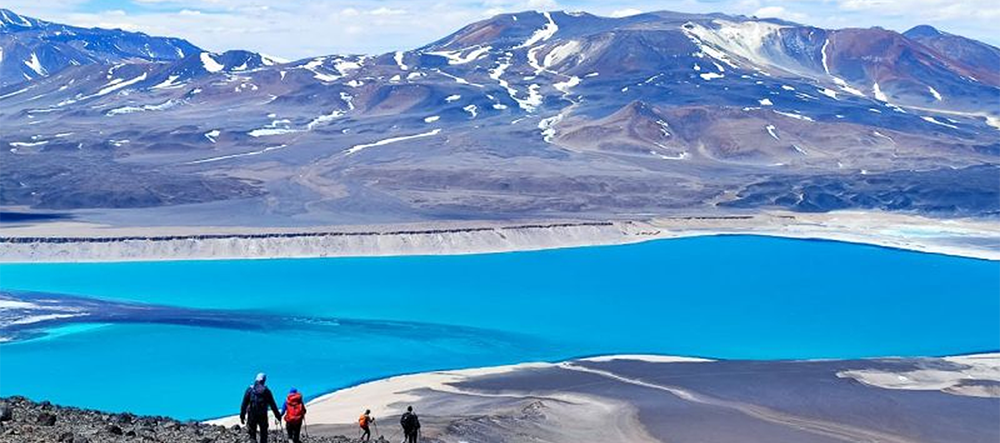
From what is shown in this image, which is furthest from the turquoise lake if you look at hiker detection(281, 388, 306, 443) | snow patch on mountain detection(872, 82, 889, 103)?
snow patch on mountain detection(872, 82, 889, 103)

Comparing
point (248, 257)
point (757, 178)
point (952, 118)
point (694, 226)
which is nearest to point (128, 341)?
point (248, 257)

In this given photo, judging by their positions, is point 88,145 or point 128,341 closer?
point 128,341

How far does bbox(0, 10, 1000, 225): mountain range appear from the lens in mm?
93562

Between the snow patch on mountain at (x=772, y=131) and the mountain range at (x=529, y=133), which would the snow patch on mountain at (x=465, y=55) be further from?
the snow patch on mountain at (x=772, y=131)

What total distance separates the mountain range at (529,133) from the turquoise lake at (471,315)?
1704cm

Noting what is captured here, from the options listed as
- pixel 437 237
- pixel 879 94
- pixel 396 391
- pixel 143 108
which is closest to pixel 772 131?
pixel 879 94

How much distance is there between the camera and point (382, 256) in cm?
7175

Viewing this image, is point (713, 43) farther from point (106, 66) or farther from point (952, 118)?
point (106, 66)

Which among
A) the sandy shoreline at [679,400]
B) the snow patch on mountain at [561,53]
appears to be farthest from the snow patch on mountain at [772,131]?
the sandy shoreline at [679,400]

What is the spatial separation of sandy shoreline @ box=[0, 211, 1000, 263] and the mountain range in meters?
5.10

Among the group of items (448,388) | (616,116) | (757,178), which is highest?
(616,116)

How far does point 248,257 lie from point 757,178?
50230mm

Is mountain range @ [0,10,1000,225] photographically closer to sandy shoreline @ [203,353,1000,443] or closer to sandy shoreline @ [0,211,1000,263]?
sandy shoreline @ [0,211,1000,263]

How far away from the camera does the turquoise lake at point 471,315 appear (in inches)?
1593
